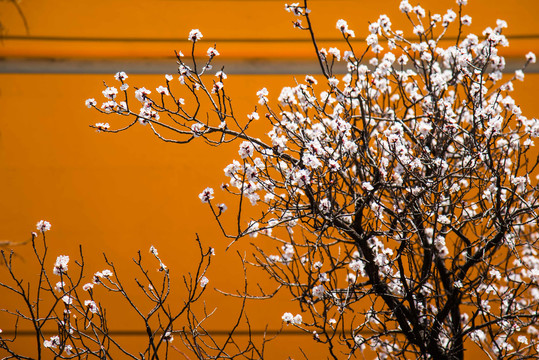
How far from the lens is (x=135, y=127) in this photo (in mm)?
4836

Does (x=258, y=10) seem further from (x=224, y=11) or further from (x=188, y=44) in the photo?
(x=188, y=44)

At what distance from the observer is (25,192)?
15.6 ft

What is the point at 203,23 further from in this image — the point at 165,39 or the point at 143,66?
the point at 143,66

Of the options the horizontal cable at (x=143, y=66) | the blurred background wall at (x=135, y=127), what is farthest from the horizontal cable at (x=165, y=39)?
the horizontal cable at (x=143, y=66)

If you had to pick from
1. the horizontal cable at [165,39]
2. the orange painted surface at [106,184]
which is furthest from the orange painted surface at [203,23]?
the orange painted surface at [106,184]

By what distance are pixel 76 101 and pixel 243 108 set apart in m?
1.44

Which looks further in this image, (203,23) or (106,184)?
(203,23)

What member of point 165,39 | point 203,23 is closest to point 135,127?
point 165,39

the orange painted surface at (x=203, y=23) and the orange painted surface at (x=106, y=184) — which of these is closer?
the orange painted surface at (x=106, y=184)

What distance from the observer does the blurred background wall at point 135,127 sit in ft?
15.4

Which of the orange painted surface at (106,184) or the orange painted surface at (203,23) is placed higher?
the orange painted surface at (203,23)

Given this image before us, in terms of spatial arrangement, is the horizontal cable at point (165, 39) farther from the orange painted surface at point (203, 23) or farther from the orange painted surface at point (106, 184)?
the orange painted surface at point (106, 184)

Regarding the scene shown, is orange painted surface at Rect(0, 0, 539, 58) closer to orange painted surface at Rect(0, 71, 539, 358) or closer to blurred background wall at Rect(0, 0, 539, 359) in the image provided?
blurred background wall at Rect(0, 0, 539, 359)

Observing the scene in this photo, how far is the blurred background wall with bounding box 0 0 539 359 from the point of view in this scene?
4.70 metres
